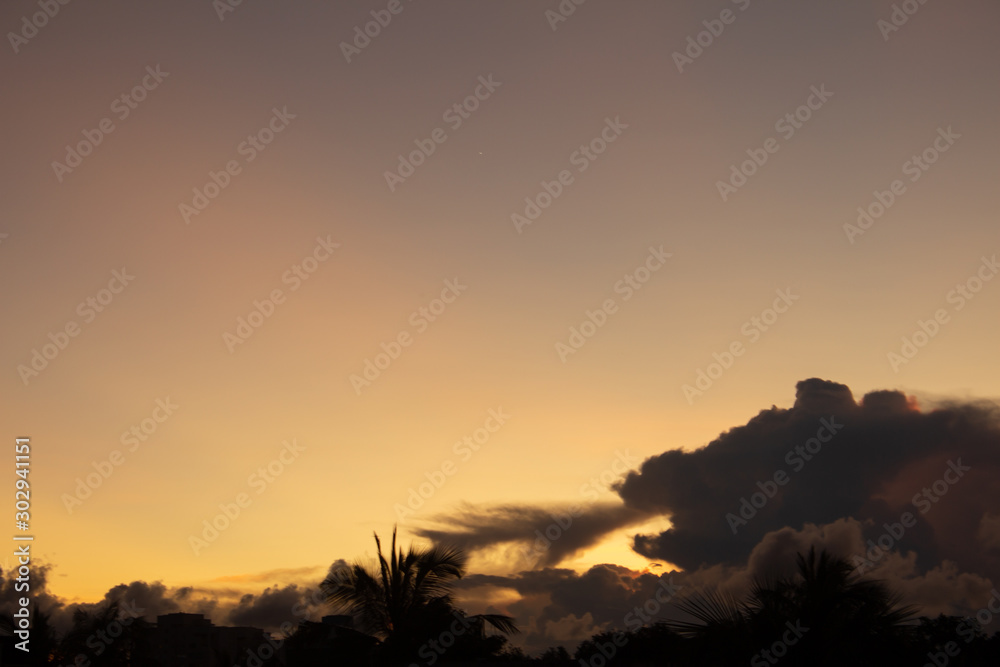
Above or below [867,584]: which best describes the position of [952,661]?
below

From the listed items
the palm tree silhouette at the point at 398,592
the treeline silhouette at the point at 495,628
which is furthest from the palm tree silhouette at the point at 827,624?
the palm tree silhouette at the point at 398,592

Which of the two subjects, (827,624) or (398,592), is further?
(398,592)

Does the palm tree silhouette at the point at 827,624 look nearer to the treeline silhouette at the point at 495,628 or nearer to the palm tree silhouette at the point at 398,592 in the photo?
the treeline silhouette at the point at 495,628

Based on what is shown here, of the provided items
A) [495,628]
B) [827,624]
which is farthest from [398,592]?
[827,624]

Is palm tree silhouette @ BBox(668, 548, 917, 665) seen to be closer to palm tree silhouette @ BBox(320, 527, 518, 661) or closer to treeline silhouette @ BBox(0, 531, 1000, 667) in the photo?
treeline silhouette @ BBox(0, 531, 1000, 667)

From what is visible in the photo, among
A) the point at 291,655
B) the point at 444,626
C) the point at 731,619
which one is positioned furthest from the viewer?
the point at 291,655

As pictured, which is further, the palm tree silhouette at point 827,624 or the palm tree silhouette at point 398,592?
the palm tree silhouette at point 398,592

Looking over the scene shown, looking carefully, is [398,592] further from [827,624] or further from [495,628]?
[827,624]

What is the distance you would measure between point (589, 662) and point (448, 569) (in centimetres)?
821

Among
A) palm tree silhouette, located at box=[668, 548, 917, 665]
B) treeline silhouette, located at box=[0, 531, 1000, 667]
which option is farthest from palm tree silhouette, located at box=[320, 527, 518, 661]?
palm tree silhouette, located at box=[668, 548, 917, 665]

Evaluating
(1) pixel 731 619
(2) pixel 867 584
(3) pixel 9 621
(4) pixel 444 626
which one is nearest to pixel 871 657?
(2) pixel 867 584

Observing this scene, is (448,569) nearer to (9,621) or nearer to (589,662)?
(589,662)

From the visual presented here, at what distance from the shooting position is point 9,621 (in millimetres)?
30031

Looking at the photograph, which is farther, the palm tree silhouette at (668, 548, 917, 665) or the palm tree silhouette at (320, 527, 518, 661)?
the palm tree silhouette at (320, 527, 518, 661)
